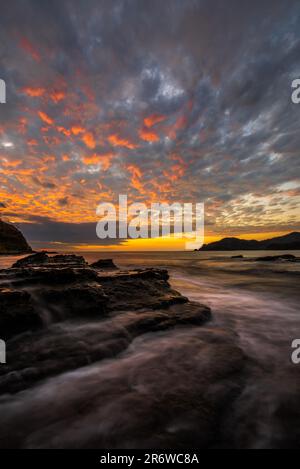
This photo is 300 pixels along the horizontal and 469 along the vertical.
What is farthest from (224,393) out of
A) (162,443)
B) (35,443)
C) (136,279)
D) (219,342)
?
(136,279)

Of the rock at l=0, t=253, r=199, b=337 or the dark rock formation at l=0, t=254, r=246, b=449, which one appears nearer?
the dark rock formation at l=0, t=254, r=246, b=449

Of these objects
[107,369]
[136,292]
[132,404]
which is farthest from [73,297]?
[132,404]

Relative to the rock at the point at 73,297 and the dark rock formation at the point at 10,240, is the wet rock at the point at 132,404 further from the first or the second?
the dark rock formation at the point at 10,240

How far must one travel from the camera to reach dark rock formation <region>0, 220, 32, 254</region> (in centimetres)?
7206

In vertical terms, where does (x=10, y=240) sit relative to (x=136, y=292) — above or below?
above

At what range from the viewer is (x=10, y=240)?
7525 centimetres

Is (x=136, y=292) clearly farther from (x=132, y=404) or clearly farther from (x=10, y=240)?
(x=10, y=240)

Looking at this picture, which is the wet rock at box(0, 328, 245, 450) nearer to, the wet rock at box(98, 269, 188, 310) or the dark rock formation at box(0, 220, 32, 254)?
the wet rock at box(98, 269, 188, 310)

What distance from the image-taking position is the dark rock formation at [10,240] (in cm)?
7206

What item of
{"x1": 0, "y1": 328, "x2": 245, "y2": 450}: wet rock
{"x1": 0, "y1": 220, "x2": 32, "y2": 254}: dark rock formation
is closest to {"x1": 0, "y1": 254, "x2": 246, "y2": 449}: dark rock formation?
{"x1": 0, "y1": 328, "x2": 245, "y2": 450}: wet rock

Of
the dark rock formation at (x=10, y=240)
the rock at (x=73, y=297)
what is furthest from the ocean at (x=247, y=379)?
the dark rock formation at (x=10, y=240)
